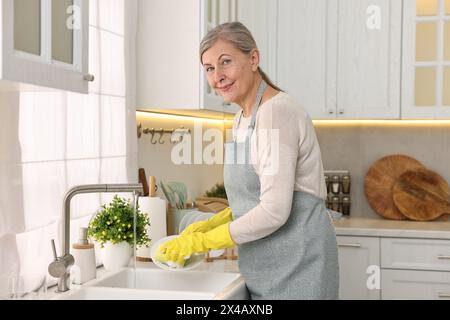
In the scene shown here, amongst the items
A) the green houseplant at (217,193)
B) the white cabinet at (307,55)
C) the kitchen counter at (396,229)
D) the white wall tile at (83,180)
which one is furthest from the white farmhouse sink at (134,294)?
the white cabinet at (307,55)

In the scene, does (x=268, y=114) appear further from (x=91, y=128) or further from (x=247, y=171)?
(x=91, y=128)

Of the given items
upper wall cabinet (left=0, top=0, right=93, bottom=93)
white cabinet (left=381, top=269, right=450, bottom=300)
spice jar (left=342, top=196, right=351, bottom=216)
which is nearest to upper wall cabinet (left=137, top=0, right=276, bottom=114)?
upper wall cabinet (left=0, top=0, right=93, bottom=93)

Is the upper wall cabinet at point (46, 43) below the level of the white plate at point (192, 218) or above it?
above

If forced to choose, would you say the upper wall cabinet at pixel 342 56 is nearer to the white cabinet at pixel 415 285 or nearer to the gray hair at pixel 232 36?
the white cabinet at pixel 415 285

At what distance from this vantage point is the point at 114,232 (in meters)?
1.86

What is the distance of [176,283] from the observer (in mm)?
1879

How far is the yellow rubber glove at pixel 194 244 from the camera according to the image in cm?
160

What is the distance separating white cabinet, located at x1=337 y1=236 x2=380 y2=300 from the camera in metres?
2.91

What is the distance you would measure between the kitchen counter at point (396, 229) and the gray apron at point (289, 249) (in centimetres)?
128

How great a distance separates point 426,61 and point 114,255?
1.97 meters

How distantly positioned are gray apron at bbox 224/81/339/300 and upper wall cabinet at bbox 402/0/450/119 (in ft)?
5.37

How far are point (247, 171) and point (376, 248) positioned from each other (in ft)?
4.81

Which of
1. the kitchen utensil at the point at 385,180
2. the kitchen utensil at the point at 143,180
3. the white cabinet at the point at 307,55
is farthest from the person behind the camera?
the kitchen utensil at the point at 385,180
